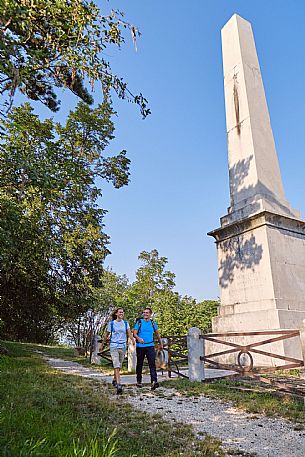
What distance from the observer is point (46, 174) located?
779 cm

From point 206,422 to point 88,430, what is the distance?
191cm

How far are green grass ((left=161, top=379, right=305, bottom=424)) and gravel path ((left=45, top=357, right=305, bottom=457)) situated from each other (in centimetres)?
21

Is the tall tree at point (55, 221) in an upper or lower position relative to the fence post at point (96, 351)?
upper

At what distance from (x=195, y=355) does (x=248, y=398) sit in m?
2.01

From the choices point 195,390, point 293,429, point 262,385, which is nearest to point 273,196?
point 262,385

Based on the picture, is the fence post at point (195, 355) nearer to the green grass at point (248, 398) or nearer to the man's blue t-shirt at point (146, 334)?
the green grass at point (248, 398)

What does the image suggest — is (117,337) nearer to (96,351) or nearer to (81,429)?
(81,429)

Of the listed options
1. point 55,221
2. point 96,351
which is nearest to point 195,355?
point 96,351

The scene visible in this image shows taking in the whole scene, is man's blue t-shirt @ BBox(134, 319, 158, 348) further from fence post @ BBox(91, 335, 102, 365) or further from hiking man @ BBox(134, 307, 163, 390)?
fence post @ BBox(91, 335, 102, 365)

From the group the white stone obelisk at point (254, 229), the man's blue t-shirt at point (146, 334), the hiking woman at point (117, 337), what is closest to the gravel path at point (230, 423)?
the hiking woman at point (117, 337)

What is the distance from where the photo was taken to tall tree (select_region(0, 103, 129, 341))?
1009cm

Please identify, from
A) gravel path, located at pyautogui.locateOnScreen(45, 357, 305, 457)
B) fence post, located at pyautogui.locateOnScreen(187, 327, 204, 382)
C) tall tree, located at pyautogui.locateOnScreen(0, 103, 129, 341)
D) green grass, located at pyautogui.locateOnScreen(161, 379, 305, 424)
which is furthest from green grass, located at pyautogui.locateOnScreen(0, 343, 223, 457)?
tall tree, located at pyautogui.locateOnScreen(0, 103, 129, 341)

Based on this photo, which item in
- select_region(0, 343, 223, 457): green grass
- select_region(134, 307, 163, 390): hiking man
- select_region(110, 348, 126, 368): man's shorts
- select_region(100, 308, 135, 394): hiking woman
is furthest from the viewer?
select_region(134, 307, 163, 390): hiking man

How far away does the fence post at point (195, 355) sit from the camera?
25.5 feet
